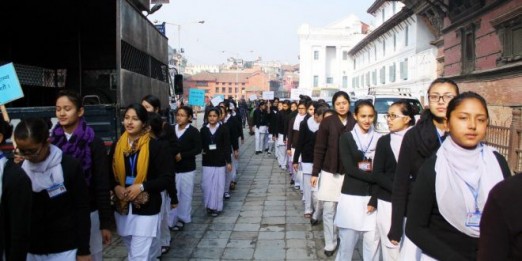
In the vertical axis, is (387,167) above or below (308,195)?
above

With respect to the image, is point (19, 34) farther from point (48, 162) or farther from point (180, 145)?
point (48, 162)

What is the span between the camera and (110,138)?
6.16 meters

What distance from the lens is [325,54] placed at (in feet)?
208

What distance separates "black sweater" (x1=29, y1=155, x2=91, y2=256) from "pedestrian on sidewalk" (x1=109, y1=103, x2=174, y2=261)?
2.66ft

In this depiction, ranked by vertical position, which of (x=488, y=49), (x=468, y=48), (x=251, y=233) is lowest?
(x=251, y=233)

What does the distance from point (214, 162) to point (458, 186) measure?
580 cm

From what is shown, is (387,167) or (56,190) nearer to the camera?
(56,190)

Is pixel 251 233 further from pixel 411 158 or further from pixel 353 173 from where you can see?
pixel 411 158

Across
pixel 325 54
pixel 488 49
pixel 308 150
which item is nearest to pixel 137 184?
pixel 308 150

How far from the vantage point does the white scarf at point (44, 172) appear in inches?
119

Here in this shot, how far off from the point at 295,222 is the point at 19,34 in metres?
6.35

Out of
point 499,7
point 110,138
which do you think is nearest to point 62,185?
point 110,138

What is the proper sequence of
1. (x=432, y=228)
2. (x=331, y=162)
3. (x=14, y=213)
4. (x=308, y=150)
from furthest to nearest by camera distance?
(x=308, y=150) < (x=331, y=162) < (x=14, y=213) < (x=432, y=228)

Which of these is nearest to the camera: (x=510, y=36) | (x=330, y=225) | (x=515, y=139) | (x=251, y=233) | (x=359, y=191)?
(x=359, y=191)
